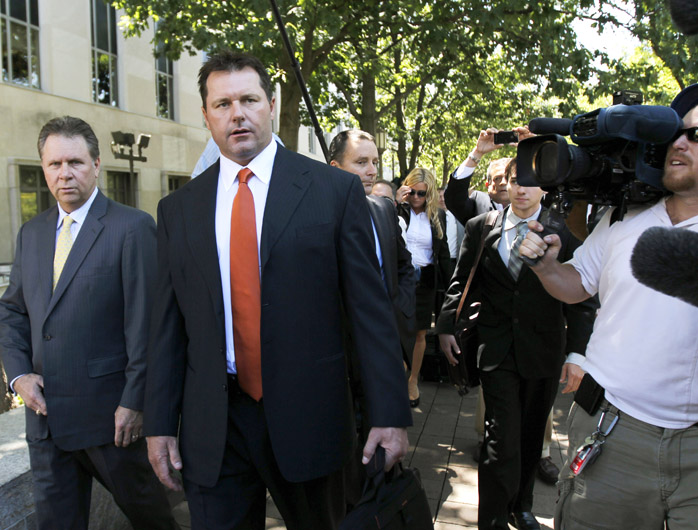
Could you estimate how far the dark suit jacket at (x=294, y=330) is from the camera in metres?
2.10

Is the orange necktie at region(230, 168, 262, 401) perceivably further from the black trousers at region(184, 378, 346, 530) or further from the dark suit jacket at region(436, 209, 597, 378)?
the dark suit jacket at region(436, 209, 597, 378)

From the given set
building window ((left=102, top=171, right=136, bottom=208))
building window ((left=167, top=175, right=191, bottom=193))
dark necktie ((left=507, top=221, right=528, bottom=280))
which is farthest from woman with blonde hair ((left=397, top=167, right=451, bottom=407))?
building window ((left=167, top=175, right=191, bottom=193))

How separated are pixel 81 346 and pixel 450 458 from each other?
2844 mm

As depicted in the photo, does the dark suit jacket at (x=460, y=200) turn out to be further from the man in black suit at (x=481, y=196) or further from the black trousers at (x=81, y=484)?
the black trousers at (x=81, y=484)

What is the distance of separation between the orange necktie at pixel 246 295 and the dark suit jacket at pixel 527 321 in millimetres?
1675

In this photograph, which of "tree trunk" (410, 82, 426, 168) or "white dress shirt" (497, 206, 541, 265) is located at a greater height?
"tree trunk" (410, 82, 426, 168)

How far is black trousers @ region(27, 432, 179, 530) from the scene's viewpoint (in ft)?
9.13

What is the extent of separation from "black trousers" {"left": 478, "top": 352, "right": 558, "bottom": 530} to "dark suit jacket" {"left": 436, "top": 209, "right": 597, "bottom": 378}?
8 cm

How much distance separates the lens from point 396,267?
364 cm

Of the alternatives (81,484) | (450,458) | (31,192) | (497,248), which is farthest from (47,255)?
(31,192)

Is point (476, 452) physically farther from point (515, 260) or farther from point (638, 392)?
point (638, 392)

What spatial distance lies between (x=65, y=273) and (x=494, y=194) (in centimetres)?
317

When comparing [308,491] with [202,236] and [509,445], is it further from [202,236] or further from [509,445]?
[509,445]

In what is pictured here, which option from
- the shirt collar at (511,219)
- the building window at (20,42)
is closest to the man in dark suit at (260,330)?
the shirt collar at (511,219)
